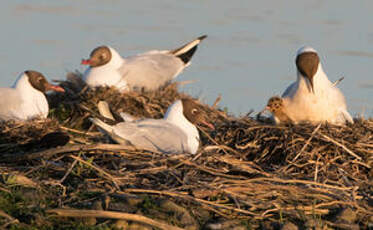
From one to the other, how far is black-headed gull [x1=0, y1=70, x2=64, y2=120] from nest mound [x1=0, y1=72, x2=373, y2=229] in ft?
3.58

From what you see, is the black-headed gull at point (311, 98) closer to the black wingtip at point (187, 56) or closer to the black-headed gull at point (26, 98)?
the black-headed gull at point (26, 98)

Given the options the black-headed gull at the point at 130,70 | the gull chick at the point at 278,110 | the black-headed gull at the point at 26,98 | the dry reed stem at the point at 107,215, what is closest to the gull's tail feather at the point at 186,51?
the black-headed gull at the point at 130,70

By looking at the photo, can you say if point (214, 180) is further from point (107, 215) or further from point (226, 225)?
point (107, 215)

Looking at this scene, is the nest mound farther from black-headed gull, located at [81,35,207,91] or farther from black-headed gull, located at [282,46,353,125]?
black-headed gull, located at [81,35,207,91]

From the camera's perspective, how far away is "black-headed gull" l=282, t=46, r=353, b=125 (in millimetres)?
7664

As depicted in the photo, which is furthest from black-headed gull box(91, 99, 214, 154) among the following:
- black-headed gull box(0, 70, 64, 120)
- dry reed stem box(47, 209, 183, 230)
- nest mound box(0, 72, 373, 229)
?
black-headed gull box(0, 70, 64, 120)

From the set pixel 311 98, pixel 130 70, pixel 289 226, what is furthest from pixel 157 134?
pixel 130 70

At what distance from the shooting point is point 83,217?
5.37 meters

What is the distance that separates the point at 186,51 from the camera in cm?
1222

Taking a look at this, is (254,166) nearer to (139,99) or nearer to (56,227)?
(56,227)

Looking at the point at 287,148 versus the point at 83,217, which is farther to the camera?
the point at 287,148

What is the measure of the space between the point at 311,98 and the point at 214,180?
206 centimetres

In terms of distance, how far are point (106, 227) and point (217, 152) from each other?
2.19 meters

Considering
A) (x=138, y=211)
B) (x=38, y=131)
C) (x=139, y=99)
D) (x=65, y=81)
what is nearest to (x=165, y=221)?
(x=138, y=211)
